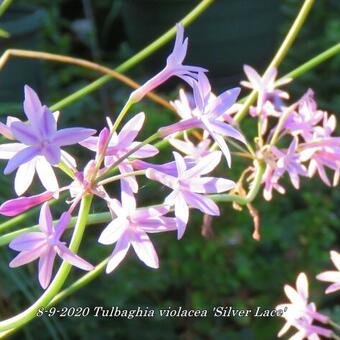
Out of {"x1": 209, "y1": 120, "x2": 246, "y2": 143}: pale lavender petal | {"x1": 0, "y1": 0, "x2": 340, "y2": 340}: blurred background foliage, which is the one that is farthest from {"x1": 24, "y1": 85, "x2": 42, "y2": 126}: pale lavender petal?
{"x1": 0, "y1": 0, "x2": 340, "y2": 340}: blurred background foliage

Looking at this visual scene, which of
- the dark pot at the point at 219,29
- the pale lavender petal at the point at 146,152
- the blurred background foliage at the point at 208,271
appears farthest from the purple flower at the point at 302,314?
the dark pot at the point at 219,29

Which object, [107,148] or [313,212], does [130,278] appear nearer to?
[313,212]

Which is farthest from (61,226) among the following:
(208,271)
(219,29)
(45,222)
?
(219,29)

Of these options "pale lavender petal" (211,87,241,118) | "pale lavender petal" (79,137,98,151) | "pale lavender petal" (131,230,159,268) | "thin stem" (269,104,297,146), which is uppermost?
"thin stem" (269,104,297,146)

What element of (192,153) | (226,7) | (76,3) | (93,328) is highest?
(76,3)

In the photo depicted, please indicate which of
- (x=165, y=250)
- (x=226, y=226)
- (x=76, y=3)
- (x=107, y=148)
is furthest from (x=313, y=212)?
(x=76, y=3)

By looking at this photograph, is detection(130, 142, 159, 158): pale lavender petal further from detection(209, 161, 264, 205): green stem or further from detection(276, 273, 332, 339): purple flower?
detection(276, 273, 332, 339): purple flower

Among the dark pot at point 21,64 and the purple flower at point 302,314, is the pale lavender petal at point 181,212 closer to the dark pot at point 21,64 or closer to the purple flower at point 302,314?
the purple flower at point 302,314
